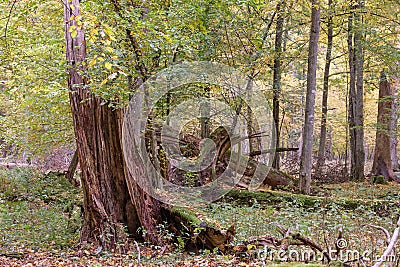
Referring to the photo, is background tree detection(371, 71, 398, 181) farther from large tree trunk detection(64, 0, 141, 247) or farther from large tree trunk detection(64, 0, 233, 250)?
large tree trunk detection(64, 0, 141, 247)

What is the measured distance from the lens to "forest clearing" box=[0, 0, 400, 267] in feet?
20.2

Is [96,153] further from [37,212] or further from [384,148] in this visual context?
[384,148]

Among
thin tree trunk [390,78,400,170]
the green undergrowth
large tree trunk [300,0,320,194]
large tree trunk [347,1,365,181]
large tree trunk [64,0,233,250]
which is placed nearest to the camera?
large tree trunk [64,0,233,250]

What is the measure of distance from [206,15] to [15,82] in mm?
4921

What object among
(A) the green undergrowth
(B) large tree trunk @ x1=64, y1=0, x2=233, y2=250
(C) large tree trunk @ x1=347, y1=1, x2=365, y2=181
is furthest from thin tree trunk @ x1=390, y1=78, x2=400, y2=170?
(A) the green undergrowth

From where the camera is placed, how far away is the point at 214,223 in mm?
6895

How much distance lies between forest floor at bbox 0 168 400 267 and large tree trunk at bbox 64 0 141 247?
18.1 inches

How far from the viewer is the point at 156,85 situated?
27.0 feet

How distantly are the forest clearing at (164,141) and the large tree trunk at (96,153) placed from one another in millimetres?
25

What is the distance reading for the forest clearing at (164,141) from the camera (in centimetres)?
615

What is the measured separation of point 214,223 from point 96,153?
2552 mm

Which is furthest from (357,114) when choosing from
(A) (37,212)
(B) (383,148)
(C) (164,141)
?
(A) (37,212)

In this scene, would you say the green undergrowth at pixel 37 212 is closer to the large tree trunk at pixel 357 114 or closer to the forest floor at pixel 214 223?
the forest floor at pixel 214 223

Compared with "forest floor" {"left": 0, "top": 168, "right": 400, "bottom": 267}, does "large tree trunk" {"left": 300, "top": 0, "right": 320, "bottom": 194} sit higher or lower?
higher
